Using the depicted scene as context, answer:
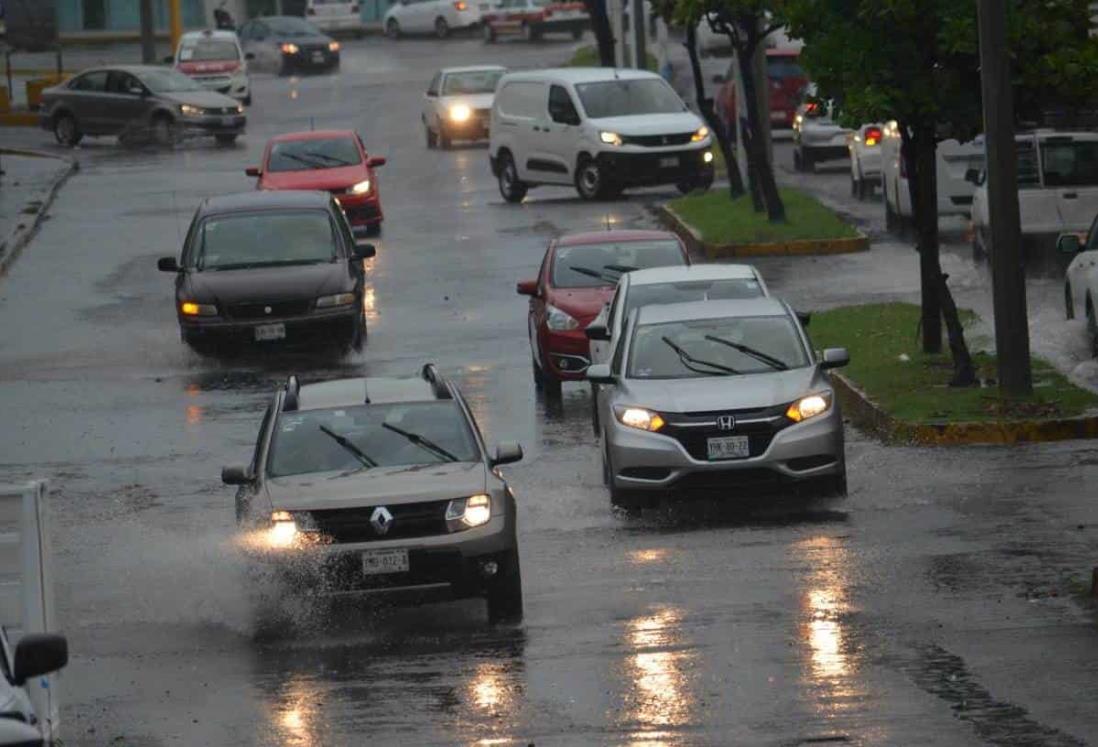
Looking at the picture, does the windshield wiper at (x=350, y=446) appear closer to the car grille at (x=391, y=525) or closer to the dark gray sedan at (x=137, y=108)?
the car grille at (x=391, y=525)

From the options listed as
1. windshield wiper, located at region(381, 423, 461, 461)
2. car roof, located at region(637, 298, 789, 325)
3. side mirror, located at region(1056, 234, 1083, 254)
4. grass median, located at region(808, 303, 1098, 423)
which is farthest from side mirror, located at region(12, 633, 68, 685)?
side mirror, located at region(1056, 234, 1083, 254)

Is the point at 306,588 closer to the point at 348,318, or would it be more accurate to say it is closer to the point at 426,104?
the point at 348,318

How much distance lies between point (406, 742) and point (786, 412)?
277 inches

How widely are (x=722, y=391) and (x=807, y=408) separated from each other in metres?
0.63

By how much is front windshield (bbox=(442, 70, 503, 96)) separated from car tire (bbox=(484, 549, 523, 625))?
38899 mm

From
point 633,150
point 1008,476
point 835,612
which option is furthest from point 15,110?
point 835,612

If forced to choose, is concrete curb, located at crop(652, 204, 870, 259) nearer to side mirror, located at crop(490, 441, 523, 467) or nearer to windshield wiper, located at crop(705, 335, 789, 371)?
windshield wiper, located at crop(705, 335, 789, 371)

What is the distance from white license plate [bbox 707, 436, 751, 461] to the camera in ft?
58.7

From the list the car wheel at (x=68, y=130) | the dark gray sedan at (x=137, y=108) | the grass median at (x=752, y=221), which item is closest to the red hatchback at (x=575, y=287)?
the grass median at (x=752, y=221)

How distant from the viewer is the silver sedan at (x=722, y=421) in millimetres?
17922

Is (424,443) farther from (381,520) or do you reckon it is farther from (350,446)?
(381,520)

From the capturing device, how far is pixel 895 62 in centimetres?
2159

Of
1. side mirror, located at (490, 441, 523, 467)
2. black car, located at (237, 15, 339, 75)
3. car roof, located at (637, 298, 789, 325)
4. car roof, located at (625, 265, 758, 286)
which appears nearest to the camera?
side mirror, located at (490, 441, 523, 467)

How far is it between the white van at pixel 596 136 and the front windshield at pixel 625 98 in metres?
→ 0.02
